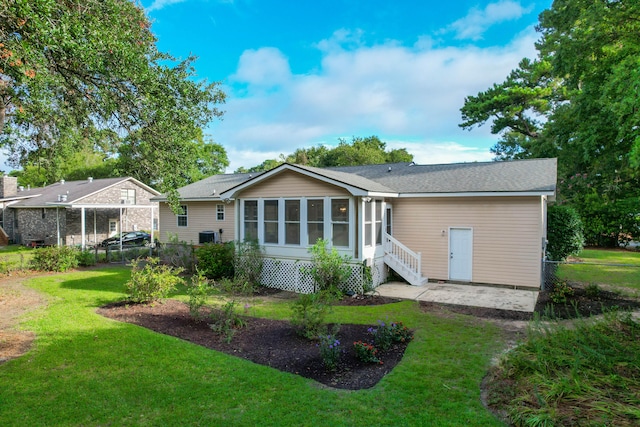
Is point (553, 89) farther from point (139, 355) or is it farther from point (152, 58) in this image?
point (139, 355)

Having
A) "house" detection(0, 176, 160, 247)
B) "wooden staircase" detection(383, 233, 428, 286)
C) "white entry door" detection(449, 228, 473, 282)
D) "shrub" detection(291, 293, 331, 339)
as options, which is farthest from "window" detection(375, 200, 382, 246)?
"house" detection(0, 176, 160, 247)

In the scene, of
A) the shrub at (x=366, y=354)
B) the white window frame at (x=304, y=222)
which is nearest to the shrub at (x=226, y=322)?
the shrub at (x=366, y=354)

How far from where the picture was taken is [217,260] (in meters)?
12.8

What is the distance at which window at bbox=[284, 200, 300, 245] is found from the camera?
11930 millimetres

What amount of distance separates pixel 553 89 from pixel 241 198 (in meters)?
24.8

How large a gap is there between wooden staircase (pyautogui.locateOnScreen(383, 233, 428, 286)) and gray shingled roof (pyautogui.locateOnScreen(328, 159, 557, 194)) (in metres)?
1.98

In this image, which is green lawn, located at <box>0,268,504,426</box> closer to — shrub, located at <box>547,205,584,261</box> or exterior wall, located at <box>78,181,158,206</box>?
shrub, located at <box>547,205,584,261</box>

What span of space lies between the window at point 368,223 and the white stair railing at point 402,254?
46.7 inches

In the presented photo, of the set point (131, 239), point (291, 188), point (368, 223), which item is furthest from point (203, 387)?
point (131, 239)

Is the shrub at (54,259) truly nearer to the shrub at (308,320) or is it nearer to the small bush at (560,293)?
the shrub at (308,320)

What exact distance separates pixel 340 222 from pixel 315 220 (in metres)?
0.87

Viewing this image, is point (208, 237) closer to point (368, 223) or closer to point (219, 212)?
point (219, 212)

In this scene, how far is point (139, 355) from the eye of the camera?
19.0 ft

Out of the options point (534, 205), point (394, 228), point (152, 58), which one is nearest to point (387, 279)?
point (394, 228)
